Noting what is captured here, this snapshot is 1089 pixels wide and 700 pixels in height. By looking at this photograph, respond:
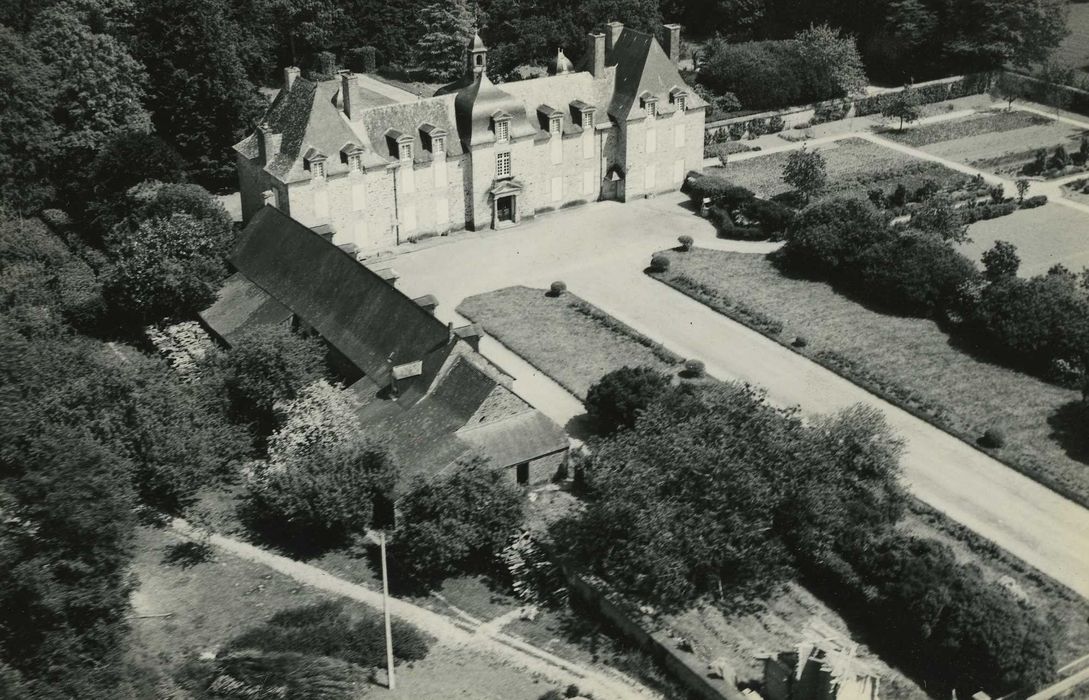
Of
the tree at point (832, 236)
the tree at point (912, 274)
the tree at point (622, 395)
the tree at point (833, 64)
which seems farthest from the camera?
the tree at point (833, 64)

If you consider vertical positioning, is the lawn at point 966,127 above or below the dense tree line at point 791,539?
above

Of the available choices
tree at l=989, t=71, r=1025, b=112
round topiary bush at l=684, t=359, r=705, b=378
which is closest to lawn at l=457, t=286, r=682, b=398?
round topiary bush at l=684, t=359, r=705, b=378

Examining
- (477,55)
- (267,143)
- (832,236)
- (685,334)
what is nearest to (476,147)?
(477,55)

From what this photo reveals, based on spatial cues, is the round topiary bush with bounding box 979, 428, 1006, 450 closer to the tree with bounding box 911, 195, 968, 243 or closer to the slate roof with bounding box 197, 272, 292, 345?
the tree with bounding box 911, 195, 968, 243

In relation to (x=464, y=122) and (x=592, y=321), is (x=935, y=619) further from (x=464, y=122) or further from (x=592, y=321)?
(x=464, y=122)

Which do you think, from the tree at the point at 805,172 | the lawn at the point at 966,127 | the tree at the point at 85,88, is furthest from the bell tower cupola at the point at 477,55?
the lawn at the point at 966,127

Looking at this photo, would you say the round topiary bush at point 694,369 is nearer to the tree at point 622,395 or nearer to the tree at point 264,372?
the tree at point 622,395
